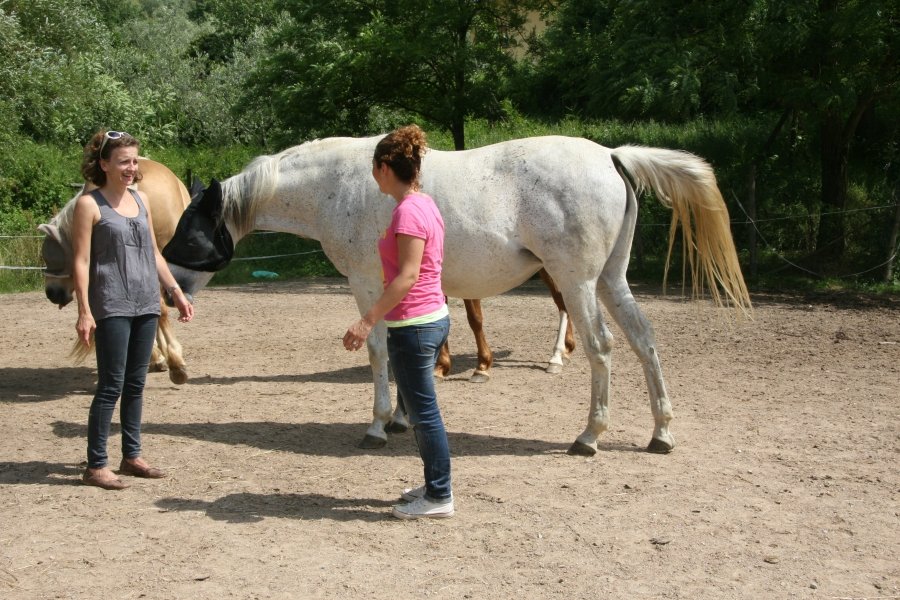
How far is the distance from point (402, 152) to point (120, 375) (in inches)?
77.8

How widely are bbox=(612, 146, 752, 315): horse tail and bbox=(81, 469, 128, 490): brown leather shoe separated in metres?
3.49

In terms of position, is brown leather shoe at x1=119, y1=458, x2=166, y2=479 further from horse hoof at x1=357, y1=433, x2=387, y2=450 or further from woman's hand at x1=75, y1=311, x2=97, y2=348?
horse hoof at x1=357, y1=433, x2=387, y2=450

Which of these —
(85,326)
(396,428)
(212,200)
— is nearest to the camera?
(85,326)

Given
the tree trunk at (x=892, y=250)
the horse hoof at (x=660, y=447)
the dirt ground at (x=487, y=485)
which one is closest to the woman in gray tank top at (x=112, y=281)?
the dirt ground at (x=487, y=485)

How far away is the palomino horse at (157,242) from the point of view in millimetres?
7301

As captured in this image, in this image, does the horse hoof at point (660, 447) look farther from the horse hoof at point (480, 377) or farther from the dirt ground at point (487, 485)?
the horse hoof at point (480, 377)

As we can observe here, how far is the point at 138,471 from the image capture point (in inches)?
202

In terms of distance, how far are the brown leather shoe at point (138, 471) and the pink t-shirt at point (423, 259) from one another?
1.88 m

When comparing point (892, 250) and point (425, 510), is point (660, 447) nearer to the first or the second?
point (425, 510)

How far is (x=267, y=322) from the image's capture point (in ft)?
36.0

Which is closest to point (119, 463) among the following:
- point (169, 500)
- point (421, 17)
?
point (169, 500)

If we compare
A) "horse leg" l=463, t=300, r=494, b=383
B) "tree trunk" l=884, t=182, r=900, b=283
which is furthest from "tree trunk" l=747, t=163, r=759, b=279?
"horse leg" l=463, t=300, r=494, b=383

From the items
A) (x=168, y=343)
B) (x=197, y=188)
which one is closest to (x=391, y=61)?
(x=168, y=343)

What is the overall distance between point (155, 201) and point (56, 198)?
1102 cm
